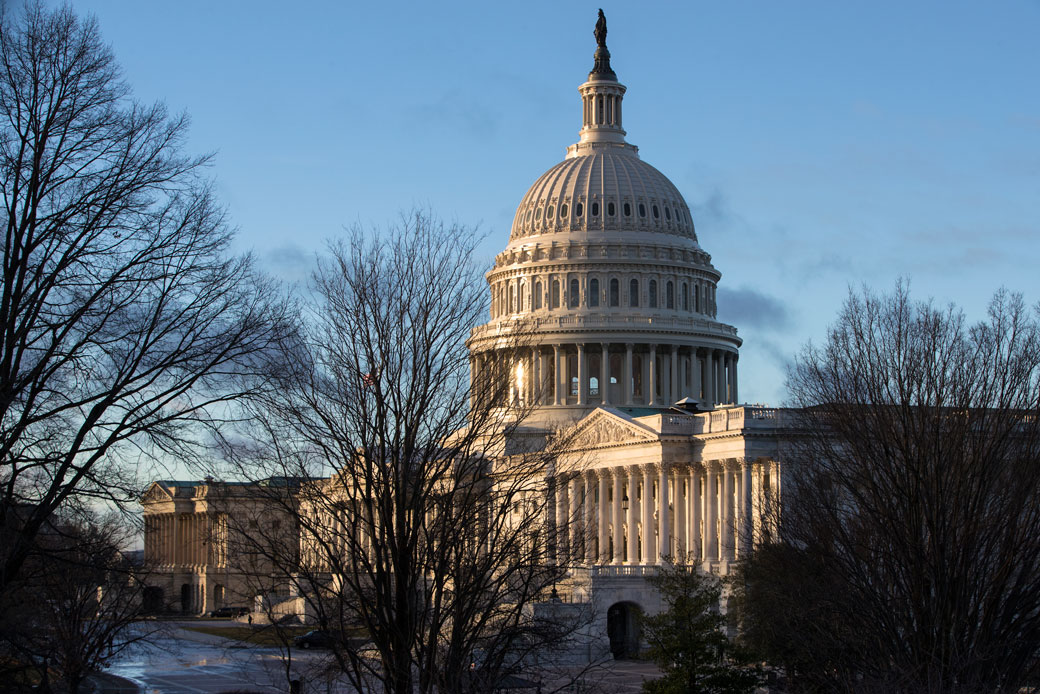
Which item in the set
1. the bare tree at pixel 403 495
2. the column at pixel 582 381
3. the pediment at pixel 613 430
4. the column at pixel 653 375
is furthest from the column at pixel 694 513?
the bare tree at pixel 403 495

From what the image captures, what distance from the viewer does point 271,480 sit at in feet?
97.8

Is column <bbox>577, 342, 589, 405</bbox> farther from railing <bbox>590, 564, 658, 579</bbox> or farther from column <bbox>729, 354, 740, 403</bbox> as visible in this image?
railing <bbox>590, 564, 658, 579</bbox>

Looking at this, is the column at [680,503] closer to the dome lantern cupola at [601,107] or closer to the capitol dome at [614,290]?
the capitol dome at [614,290]

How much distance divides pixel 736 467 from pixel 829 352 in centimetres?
5658

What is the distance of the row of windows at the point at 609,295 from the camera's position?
510 feet

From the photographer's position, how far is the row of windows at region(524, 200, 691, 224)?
6245 inches

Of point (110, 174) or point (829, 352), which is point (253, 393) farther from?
point (829, 352)

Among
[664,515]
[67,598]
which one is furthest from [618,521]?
[67,598]

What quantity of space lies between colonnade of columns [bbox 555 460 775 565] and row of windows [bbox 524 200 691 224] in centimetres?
3987

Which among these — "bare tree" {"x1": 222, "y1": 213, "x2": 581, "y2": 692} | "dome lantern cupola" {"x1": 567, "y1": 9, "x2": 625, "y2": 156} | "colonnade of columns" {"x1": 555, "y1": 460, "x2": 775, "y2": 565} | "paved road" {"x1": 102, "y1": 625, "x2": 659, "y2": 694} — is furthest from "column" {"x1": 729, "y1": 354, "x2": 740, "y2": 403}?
"bare tree" {"x1": 222, "y1": 213, "x2": 581, "y2": 692}

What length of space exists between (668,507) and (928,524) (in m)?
74.8

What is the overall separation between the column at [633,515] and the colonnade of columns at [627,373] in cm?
2982

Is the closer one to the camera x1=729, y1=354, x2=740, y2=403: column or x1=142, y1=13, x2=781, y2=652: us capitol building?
x1=142, y1=13, x2=781, y2=652: us capitol building

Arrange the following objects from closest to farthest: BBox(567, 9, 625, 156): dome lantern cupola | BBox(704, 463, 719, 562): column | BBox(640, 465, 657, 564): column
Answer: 1. BBox(704, 463, 719, 562): column
2. BBox(640, 465, 657, 564): column
3. BBox(567, 9, 625, 156): dome lantern cupola
